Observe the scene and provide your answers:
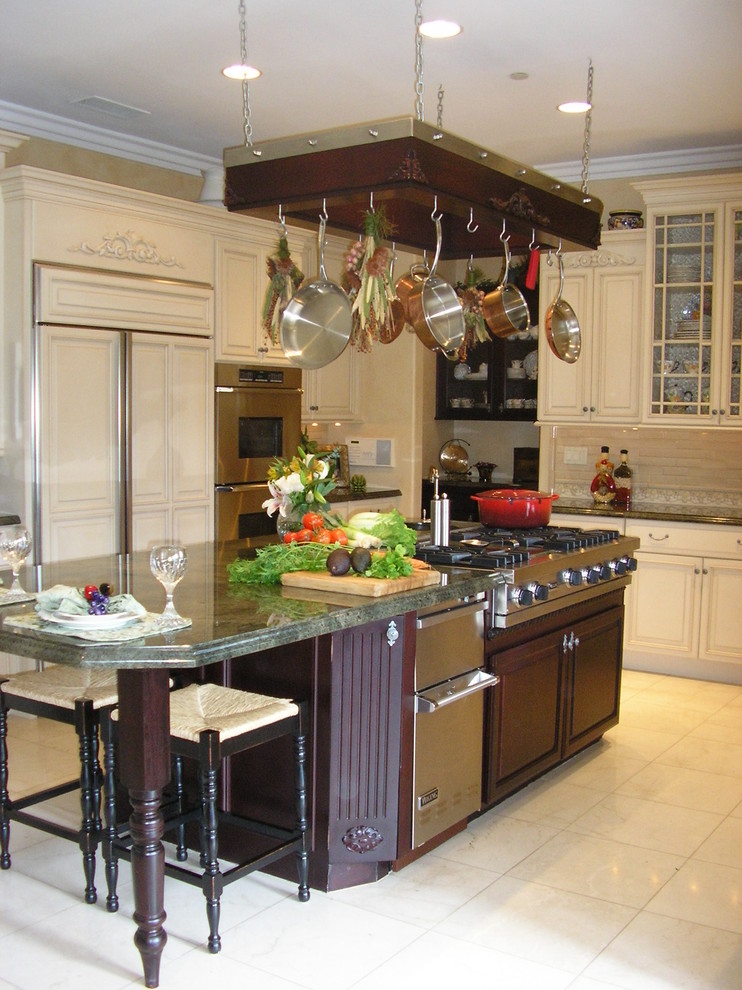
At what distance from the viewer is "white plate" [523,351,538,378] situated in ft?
24.3

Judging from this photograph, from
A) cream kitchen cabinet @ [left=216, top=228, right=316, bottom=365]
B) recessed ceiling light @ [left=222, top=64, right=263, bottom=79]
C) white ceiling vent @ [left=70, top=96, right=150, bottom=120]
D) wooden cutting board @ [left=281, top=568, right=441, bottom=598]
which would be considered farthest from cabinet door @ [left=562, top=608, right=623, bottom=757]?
white ceiling vent @ [left=70, top=96, right=150, bottom=120]

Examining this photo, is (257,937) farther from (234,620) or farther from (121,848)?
(234,620)

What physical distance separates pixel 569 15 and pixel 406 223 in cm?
98

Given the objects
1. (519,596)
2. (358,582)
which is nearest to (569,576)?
(519,596)

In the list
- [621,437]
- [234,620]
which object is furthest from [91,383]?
[621,437]

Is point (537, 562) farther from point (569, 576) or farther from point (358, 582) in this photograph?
point (358, 582)

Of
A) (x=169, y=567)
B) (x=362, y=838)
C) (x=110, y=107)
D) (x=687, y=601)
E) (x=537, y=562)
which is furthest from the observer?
(x=687, y=601)

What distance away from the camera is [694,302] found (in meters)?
5.86

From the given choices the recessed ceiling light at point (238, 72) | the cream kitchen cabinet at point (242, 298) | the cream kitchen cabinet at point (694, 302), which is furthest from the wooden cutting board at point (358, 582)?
the cream kitchen cabinet at point (694, 302)

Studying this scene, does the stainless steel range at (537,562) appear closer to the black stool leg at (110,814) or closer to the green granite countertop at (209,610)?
the green granite countertop at (209,610)

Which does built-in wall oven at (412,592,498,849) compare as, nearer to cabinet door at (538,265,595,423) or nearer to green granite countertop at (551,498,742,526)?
green granite countertop at (551,498,742,526)

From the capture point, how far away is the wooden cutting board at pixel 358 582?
3.03 m

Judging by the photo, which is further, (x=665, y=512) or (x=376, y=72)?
(x=665, y=512)

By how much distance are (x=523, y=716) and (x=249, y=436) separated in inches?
105
